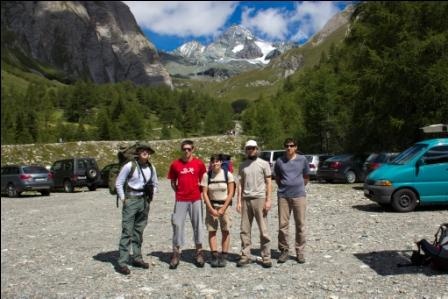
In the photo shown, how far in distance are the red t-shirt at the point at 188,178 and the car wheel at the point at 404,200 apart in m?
8.23

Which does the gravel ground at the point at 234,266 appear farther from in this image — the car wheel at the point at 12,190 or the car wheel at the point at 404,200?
the car wheel at the point at 12,190

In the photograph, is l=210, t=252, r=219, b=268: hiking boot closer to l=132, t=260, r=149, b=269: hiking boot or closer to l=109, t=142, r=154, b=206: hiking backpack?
l=132, t=260, r=149, b=269: hiking boot

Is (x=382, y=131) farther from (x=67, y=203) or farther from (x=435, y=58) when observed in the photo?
(x=67, y=203)

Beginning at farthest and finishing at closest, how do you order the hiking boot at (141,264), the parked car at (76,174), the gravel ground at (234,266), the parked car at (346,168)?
the parked car at (76,174), the parked car at (346,168), the hiking boot at (141,264), the gravel ground at (234,266)

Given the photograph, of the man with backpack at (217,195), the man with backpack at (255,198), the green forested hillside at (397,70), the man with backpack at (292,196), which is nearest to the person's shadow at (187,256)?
the man with backpack at (217,195)

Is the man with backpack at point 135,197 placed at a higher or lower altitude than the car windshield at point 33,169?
lower

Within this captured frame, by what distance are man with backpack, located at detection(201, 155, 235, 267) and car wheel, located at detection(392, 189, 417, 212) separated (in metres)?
7.84

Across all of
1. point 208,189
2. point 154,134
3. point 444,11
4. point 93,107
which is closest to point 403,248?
point 208,189

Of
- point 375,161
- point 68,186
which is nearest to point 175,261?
point 375,161

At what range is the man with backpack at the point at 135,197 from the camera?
895 centimetres

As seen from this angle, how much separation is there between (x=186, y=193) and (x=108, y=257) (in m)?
2.61

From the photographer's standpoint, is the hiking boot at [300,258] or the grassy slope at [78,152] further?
the grassy slope at [78,152]

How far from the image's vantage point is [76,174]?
31.2m

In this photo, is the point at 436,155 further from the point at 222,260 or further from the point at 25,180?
the point at 25,180
